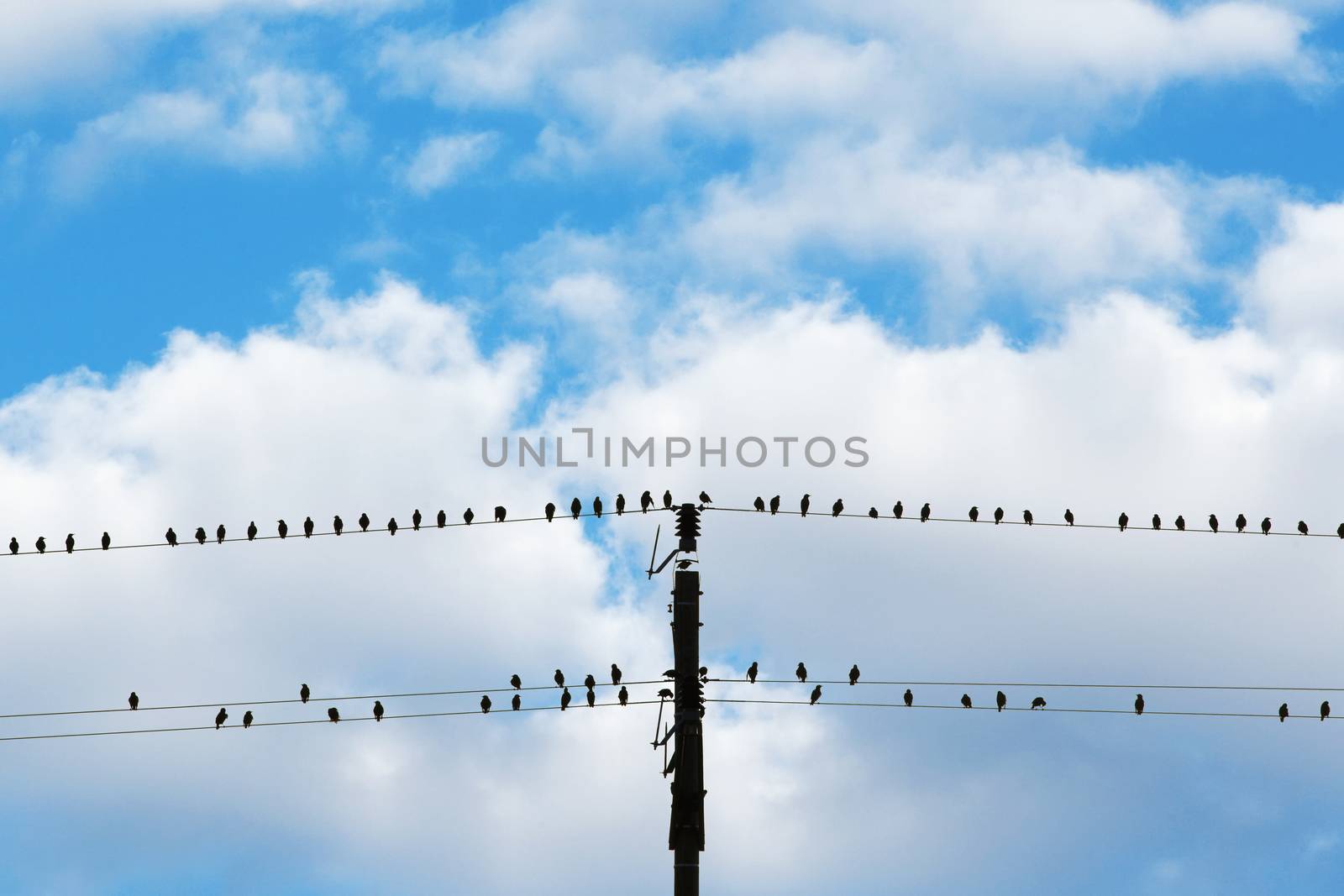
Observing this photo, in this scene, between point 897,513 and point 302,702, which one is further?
point 897,513

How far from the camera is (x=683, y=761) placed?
2375 cm

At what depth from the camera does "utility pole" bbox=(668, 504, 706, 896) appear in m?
23.4

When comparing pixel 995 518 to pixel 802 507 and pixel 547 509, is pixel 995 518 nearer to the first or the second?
pixel 802 507

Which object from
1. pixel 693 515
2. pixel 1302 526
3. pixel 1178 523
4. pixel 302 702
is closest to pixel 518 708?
pixel 302 702

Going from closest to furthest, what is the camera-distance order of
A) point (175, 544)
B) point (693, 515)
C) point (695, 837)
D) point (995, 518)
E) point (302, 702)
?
1. point (695, 837)
2. point (693, 515)
3. point (302, 702)
4. point (175, 544)
5. point (995, 518)

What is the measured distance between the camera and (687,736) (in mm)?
23828

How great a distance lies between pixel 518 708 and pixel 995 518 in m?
11.6

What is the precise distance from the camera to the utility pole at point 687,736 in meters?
23.4

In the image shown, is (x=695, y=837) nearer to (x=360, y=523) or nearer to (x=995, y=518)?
(x=995, y=518)

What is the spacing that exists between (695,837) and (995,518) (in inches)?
729

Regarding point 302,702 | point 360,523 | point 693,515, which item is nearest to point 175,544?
point 302,702

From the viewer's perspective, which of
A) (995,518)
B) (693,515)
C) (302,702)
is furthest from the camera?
(995,518)

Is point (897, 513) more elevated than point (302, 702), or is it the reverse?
point (897, 513)

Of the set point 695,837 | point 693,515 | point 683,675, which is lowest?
point 695,837
